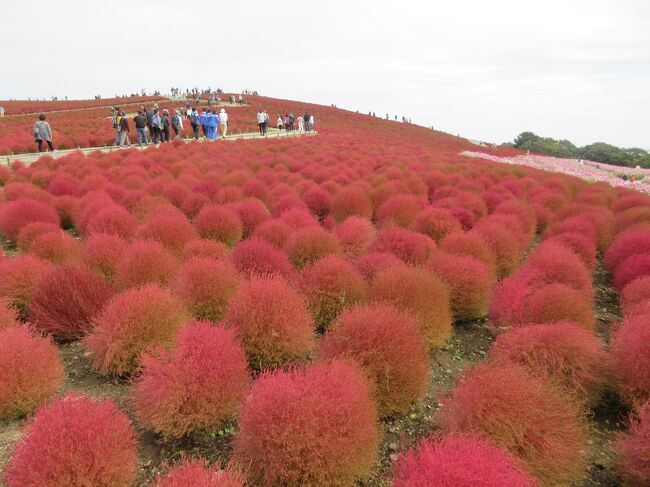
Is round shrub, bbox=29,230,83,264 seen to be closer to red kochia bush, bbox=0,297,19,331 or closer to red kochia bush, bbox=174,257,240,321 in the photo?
red kochia bush, bbox=0,297,19,331

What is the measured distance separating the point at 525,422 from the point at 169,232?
502 centimetres

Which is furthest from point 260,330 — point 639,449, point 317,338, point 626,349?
point 626,349

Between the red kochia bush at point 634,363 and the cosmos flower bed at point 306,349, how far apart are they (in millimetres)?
14

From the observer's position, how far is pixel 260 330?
12.3 feet

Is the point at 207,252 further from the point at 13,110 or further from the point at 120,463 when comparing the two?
the point at 13,110

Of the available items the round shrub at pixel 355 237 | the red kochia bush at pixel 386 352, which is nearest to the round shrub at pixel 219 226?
the round shrub at pixel 355 237

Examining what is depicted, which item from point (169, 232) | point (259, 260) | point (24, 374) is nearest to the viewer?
point (24, 374)

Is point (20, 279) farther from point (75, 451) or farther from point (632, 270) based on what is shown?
point (632, 270)

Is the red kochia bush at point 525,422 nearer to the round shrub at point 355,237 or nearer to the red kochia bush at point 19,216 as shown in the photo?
the round shrub at point 355,237

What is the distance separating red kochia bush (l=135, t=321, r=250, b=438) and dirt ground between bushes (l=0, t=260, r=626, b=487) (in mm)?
125

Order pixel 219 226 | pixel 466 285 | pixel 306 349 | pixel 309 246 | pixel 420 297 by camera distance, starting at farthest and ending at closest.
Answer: pixel 219 226 → pixel 309 246 → pixel 466 285 → pixel 420 297 → pixel 306 349

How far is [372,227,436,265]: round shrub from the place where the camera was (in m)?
5.89

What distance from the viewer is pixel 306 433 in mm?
2494

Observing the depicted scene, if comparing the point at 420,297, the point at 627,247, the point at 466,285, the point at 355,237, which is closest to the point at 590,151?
the point at 627,247
